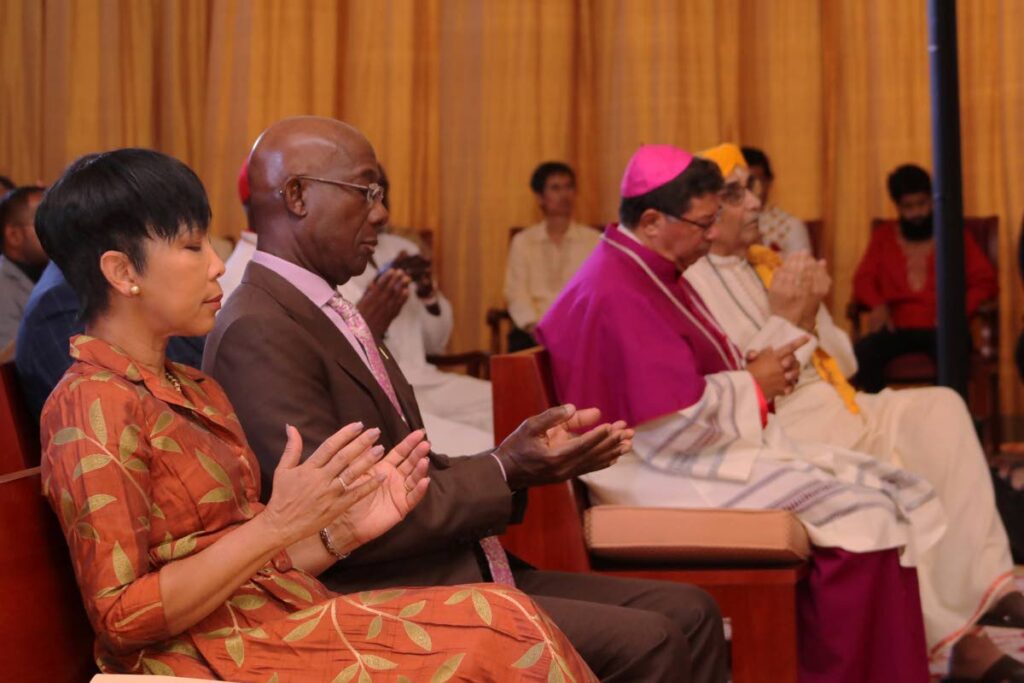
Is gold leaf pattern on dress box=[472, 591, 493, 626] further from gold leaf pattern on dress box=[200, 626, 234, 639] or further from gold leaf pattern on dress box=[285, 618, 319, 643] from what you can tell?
gold leaf pattern on dress box=[200, 626, 234, 639]

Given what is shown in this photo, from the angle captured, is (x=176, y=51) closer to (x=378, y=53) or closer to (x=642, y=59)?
(x=378, y=53)

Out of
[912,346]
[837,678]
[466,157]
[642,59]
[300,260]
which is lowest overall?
[837,678]

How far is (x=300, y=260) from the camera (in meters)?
2.40

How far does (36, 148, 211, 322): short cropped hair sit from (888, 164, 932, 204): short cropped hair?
5830 millimetres

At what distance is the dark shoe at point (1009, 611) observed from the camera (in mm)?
3573

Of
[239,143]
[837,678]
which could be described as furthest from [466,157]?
Result: [837,678]

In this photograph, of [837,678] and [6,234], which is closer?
[837,678]

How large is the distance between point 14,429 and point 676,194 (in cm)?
183

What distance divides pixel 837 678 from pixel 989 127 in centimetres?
509

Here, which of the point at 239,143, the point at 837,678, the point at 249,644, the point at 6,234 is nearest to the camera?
the point at 249,644

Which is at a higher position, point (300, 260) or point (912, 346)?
point (300, 260)

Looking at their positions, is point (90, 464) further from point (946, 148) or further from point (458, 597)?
point (946, 148)

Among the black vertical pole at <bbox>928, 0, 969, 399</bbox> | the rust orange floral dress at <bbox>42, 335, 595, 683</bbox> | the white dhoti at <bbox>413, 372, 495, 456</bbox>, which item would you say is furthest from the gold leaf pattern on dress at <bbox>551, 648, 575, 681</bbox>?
the white dhoti at <bbox>413, 372, 495, 456</bbox>

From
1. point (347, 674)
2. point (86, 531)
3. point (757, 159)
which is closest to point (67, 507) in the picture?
point (86, 531)
